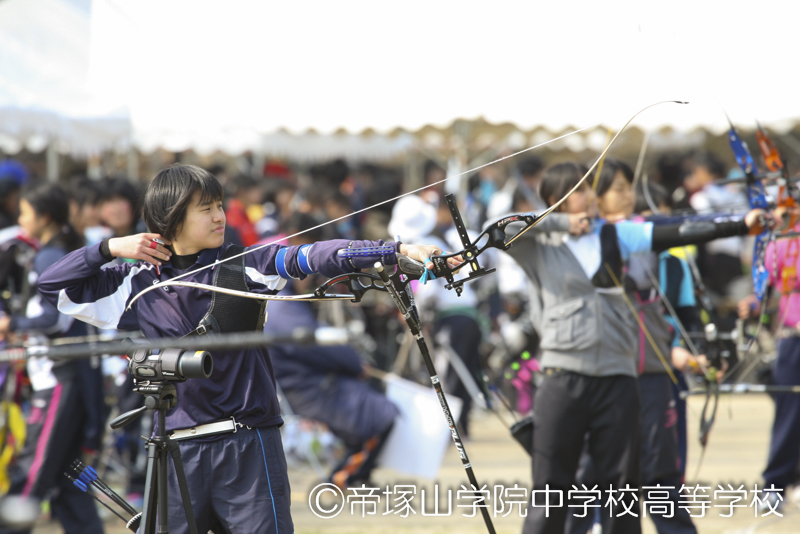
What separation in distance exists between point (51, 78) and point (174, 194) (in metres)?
6.72

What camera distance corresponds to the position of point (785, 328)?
17.7 ft

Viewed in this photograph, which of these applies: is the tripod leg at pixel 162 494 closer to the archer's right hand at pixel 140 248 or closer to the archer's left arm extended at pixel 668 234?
the archer's right hand at pixel 140 248

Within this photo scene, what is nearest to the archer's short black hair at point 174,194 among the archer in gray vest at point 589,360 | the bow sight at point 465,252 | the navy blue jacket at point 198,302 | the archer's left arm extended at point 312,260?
the navy blue jacket at point 198,302

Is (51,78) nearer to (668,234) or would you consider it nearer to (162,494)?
(668,234)

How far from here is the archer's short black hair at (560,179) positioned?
12.8 ft

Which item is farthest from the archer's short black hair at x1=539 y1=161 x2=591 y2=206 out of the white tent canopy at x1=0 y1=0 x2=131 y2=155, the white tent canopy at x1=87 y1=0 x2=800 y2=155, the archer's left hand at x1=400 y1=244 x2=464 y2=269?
the white tent canopy at x1=0 y1=0 x2=131 y2=155

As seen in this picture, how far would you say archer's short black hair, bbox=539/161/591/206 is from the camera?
12.8 feet

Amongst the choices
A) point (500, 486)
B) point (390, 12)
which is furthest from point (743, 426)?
→ point (390, 12)

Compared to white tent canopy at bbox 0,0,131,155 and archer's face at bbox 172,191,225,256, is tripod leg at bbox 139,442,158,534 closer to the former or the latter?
archer's face at bbox 172,191,225,256

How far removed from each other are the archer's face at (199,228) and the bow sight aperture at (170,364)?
490 mm

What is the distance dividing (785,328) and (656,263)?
1.43 metres

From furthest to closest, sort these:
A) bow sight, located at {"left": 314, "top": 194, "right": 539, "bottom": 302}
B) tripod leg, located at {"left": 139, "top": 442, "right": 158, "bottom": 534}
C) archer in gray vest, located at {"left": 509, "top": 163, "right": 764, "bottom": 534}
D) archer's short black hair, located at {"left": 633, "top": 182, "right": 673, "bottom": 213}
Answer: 1. archer's short black hair, located at {"left": 633, "top": 182, "right": 673, "bottom": 213}
2. archer in gray vest, located at {"left": 509, "top": 163, "right": 764, "bottom": 534}
3. bow sight, located at {"left": 314, "top": 194, "right": 539, "bottom": 302}
4. tripod leg, located at {"left": 139, "top": 442, "right": 158, "bottom": 534}

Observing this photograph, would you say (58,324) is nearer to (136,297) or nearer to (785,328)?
(136,297)

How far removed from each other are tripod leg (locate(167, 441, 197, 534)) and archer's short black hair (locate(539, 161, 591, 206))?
2.10 m
